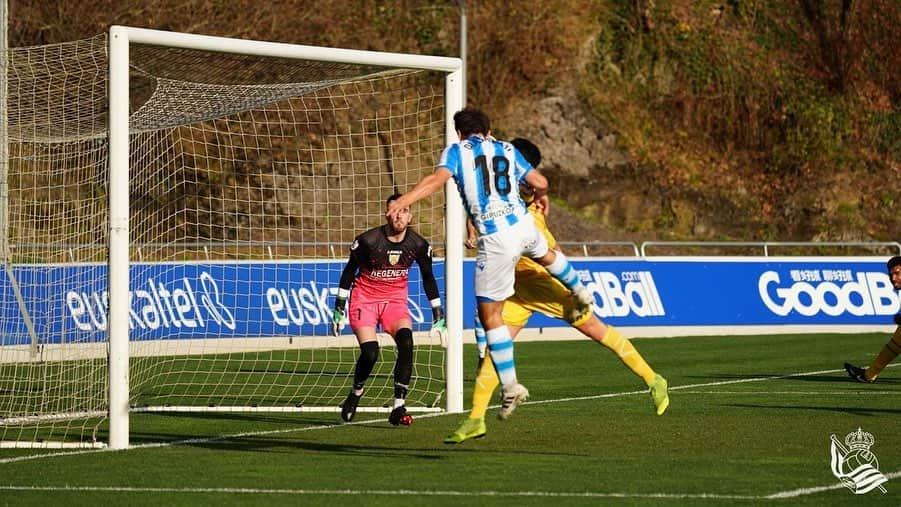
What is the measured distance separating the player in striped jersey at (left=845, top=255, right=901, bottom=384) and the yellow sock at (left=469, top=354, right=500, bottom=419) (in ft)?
21.7

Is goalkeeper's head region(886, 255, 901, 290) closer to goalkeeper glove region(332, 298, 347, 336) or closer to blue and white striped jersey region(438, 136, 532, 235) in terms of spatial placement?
goalkeeper glove region(332, 298, 347, 336)

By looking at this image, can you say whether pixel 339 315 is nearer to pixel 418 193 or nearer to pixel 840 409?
pixel 418 193

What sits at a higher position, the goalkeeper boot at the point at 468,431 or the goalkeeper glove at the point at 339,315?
the goalkeeper glove at the point at 339,315

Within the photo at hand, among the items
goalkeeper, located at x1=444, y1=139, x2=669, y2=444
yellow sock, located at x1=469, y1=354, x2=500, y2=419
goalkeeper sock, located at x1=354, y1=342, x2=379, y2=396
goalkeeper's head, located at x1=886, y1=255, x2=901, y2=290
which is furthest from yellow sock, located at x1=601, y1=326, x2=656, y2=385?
goalkeeper's head, located at x1=886, y1=255, x2=901, y2=290

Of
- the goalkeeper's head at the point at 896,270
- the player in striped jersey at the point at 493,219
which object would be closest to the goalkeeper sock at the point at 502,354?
the player in striped jersey at the point at 493,219

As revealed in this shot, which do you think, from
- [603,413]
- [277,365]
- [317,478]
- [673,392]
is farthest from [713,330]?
[317,478]

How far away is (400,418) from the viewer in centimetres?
1238

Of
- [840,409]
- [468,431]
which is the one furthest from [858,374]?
[468,431]

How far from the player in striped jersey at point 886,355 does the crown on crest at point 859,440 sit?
15.4 feet

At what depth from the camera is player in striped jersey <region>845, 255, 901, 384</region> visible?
51.9 ft

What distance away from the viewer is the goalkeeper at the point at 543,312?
10.3m

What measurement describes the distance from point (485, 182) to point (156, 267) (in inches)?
465

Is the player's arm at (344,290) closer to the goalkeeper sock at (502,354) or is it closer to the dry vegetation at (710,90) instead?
the goalkeeper sock at (502,354)

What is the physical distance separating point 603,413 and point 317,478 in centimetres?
448
